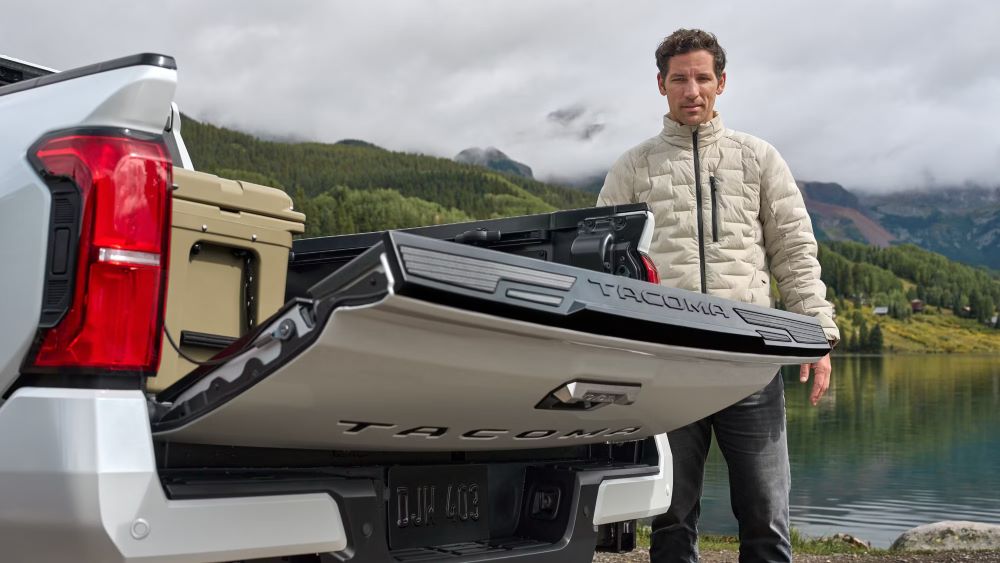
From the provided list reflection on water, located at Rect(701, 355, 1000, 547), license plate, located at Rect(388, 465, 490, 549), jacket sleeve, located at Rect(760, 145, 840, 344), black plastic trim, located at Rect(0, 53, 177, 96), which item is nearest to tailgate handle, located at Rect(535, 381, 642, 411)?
license plate, located at Rect(388, 465, 490, 549)

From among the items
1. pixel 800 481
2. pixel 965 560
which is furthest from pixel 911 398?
pixel 965 560

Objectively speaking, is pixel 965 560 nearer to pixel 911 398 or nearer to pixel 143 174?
pixel 143 174

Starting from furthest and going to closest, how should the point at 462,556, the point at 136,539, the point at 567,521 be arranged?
the point at 567,521 → the point at 462,556 → the point at 136,539

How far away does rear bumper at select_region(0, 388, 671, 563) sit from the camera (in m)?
2.08

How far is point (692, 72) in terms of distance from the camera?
15.0 feet

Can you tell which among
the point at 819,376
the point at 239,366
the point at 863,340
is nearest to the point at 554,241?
the point at 239,366

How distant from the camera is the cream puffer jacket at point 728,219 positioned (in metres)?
4.48

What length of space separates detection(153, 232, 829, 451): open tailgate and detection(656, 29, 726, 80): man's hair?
195 centimetres

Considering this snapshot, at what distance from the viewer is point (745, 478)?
14.6 feet

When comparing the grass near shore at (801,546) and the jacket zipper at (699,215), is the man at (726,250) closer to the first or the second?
the jacket zipper at (699,215)

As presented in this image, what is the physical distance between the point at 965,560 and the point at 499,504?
253 inches

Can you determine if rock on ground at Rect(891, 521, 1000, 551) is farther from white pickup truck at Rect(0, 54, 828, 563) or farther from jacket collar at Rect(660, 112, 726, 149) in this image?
white pickup truck at Rect(0, 54, 828, 563)

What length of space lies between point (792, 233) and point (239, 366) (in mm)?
2986

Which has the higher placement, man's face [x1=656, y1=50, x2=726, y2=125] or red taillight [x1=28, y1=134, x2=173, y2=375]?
man's face [x1=656, y1=50, x2=726, y2=125]
